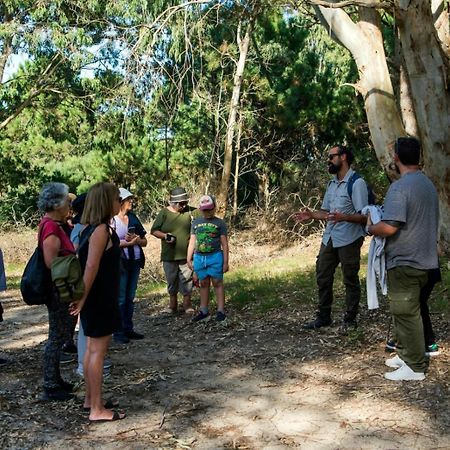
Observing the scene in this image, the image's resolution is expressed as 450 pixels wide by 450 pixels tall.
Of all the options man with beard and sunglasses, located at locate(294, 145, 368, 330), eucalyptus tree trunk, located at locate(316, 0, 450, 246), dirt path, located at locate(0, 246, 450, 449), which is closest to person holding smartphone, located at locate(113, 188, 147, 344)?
dirt path, located at locate(0, 246, 450, 449)

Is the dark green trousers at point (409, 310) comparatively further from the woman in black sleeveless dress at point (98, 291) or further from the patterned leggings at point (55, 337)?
the patterned leggings at point (55, 337)

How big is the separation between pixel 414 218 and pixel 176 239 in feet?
13.6

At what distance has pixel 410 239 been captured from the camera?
4844 millimetres

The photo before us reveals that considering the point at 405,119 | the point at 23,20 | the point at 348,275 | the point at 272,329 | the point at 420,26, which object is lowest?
the point at 272,329

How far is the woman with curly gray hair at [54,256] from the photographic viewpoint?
184 inches

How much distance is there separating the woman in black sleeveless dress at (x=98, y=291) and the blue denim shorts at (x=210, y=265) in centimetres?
323

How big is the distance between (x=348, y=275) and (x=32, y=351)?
359 centimetres

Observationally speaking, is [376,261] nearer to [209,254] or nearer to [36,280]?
[36,280]

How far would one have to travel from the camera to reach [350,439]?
155 inches

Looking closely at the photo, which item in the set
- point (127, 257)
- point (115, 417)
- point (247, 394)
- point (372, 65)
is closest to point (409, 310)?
point (247, 394)

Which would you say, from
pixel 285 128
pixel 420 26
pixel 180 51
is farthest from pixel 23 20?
pixel 420 26

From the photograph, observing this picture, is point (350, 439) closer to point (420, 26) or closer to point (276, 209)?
point (420, 26)

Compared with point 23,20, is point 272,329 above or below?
below

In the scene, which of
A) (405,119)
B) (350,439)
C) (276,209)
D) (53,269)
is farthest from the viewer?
(276,209)
